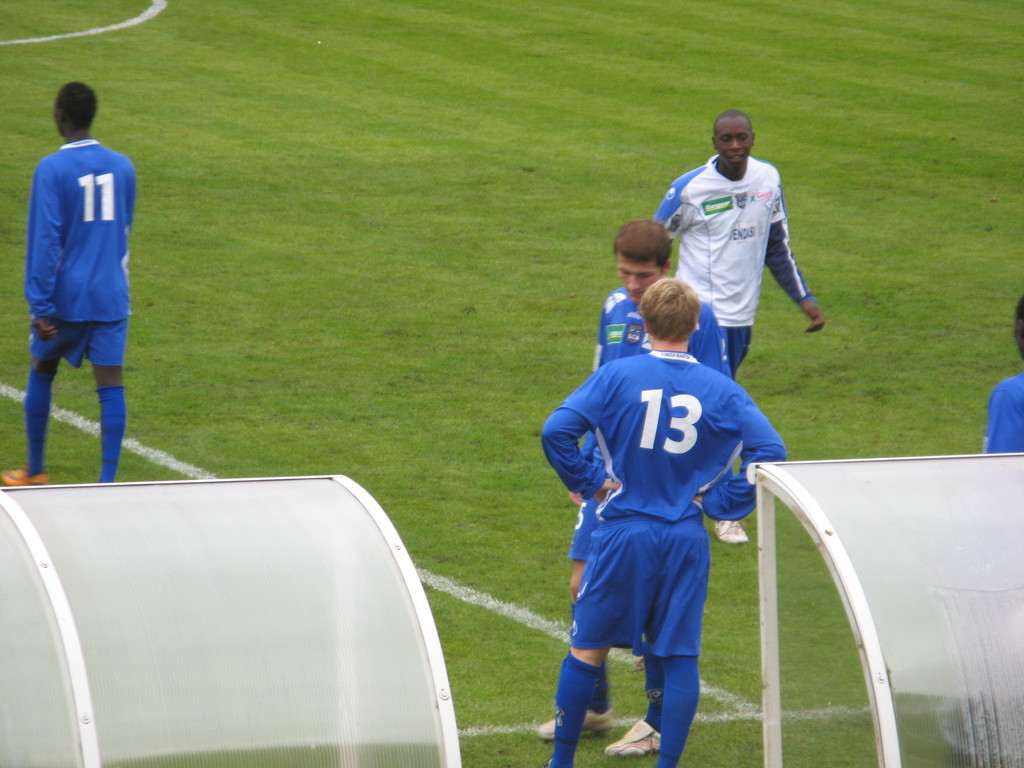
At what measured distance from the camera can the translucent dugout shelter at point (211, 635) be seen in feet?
9.93

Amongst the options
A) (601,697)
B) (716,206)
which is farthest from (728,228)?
(601,697)

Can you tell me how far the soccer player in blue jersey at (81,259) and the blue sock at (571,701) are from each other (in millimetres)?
3227

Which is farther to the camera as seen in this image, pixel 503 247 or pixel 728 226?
pixel 503 247

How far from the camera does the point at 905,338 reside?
10.1 metres

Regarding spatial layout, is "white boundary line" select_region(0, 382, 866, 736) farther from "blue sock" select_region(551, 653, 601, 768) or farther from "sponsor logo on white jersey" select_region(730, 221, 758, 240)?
"sponsor logo on white jersey" select_region(730, 221, 758, 240)

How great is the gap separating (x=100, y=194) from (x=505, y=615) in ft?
9.10

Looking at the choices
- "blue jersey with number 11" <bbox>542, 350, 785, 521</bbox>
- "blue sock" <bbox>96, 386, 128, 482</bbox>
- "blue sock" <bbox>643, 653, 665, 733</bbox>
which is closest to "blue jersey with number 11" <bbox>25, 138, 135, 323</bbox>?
"blue sock" <bbox>96, 386, 128, 482</bbox>

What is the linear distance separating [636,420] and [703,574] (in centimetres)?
52

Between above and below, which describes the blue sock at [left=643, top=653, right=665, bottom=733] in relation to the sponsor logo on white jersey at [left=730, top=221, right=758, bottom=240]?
below

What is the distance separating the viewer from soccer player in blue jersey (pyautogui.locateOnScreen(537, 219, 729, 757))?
4453mm

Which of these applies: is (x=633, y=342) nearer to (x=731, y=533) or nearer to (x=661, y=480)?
(x=661, y=480)

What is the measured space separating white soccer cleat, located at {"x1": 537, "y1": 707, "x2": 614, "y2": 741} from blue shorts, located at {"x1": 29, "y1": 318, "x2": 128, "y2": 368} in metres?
3.03

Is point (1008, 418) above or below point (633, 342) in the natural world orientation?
below

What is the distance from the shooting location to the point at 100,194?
6359 millimetres
